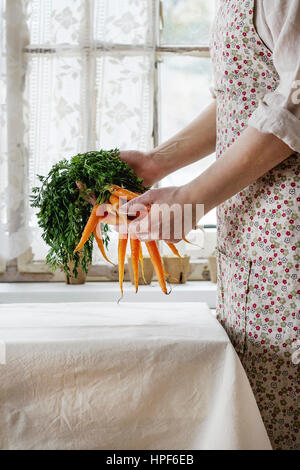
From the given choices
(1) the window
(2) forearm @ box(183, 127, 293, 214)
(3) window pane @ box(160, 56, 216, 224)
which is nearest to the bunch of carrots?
(2) forearm @ box(183, 127, 293, 214)

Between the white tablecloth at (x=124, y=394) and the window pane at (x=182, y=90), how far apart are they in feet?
6.31

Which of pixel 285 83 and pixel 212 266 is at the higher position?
pixel 285 83

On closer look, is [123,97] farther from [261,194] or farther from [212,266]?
[261,194]

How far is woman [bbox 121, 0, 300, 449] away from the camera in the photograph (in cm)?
91

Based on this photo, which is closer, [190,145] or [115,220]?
[115,220]

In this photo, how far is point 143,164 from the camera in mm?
1366

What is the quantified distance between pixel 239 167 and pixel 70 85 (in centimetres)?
191

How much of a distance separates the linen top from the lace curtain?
5.77 ft

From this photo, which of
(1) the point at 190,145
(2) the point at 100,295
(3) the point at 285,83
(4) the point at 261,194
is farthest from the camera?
(2) the point at 100,295

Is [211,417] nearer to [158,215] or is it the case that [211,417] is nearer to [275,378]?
[275,378]

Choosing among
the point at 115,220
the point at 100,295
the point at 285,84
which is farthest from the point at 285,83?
the point at 100,295

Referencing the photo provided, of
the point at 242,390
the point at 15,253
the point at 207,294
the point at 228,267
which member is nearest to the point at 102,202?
the point at 228,267

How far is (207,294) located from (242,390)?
1.65 metres

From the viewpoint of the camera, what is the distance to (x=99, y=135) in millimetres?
2670
